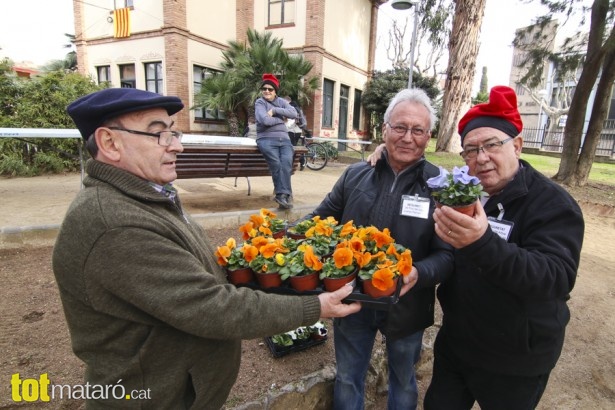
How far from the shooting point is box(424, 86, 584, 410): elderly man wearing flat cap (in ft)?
4.34

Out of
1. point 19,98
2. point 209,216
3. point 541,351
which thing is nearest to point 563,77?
point 209,216

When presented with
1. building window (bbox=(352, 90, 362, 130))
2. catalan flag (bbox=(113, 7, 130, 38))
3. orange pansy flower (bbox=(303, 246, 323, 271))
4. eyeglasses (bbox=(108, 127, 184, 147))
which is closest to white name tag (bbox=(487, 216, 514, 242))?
orange pansy flower (bbox=(303, 246, 323, 271))

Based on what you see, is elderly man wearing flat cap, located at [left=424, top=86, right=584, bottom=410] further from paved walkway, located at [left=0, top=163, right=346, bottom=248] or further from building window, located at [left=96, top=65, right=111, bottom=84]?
building window, located at [left=96, top=65, right=111, bottom=84]

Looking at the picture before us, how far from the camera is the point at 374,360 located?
8.46 ft

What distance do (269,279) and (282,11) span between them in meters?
17.0

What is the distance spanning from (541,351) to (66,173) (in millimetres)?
10116

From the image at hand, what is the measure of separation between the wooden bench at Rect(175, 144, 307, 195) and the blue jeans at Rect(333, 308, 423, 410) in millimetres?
3918

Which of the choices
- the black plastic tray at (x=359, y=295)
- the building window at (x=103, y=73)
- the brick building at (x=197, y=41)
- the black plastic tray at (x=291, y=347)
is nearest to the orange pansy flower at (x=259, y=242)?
the black plastic tray at (x=359, y=295)

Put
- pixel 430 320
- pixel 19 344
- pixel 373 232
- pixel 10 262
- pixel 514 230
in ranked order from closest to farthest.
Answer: pixel 514 230, pixel 373 232, pixel 430 320, pixel 19 344, pixel 10 262

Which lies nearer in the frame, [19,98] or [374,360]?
[374,360]

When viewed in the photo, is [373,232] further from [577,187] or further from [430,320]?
[577,187]

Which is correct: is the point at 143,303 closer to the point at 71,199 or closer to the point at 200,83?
the point at 71,199

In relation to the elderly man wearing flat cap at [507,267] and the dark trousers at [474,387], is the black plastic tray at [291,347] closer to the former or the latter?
the dark trousers at [474,387]

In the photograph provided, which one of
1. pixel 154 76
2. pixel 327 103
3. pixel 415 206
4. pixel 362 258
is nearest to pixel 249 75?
pixel 154 76
